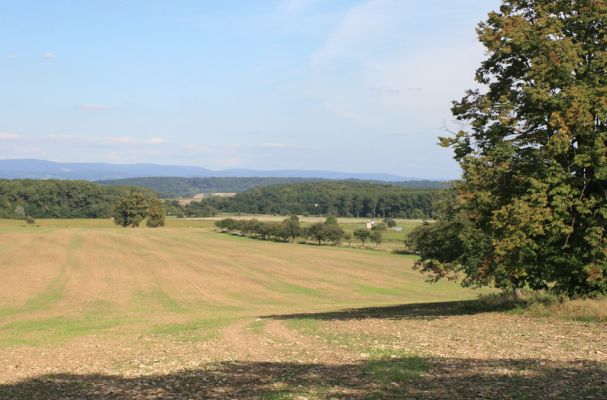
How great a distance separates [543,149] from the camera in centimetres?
1983

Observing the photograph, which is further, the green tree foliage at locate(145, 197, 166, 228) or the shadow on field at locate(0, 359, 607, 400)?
the green tree foliage at locate(145, 197, 166, 228)

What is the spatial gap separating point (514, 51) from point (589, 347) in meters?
12.9

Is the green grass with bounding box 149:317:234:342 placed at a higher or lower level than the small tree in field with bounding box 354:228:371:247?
higher

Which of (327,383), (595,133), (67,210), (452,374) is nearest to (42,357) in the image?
(327,383)

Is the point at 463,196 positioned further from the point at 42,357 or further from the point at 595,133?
the point at 42,357

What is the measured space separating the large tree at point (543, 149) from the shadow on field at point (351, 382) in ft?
29.1

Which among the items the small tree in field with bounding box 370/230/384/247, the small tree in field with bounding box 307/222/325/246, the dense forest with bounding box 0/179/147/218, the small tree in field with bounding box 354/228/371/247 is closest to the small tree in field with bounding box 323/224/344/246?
the small tree in field with bounding box 307/222/325/246

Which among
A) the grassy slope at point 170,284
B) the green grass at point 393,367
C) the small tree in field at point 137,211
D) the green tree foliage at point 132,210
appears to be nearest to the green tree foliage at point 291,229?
the grassy slope at point 170,284

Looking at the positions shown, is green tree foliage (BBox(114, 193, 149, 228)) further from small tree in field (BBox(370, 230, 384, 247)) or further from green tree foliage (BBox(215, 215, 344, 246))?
small tree in field (BBox(370, 230, 384, 247))

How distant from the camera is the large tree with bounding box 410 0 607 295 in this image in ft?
61.7

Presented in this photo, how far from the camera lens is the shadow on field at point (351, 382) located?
9.09 metres

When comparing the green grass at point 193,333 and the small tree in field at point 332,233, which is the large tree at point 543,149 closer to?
the green grass at point 193,333

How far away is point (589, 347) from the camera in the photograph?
1279 cm

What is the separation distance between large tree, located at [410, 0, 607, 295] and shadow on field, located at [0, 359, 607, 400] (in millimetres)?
8865
